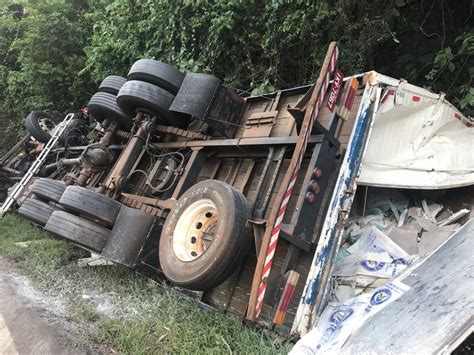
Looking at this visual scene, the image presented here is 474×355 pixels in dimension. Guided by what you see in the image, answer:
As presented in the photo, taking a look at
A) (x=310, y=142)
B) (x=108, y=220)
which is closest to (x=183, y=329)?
(x=108, y=220)

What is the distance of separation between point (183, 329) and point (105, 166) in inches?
105

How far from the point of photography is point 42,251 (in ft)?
14.9

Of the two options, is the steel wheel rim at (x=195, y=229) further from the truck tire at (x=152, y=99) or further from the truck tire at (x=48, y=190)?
the truck tire at (x=48, y=190)

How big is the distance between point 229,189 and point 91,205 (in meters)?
1.39

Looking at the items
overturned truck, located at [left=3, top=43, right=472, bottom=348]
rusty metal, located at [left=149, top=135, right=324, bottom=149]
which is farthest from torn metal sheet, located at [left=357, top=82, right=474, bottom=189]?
rusty metal, located at [left=149, top=135, right=324, bottom=149]

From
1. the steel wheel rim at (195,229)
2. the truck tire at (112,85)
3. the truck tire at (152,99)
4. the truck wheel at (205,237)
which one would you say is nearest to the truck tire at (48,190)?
the truck tire at (152,99)

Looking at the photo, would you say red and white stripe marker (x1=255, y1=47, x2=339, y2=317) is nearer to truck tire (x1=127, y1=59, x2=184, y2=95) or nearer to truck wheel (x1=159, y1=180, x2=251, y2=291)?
truck wheel (x1=159, y1=180, x2=251, y2=291)

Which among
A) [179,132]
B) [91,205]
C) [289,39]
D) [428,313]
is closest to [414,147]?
[428,313]

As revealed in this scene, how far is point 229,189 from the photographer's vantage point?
2.66 m

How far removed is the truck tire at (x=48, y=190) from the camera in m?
4.18

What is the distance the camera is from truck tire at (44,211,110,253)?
326cm

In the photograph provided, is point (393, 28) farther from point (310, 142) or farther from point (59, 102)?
point (59, 102)

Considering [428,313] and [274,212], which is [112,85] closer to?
[274,212]

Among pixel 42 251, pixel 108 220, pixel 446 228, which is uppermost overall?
pixel 446 228
